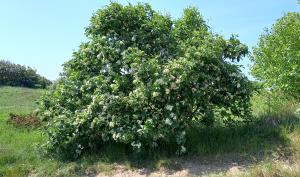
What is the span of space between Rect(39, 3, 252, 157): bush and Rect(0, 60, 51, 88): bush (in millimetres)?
38538

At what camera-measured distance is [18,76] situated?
47719 millimetres

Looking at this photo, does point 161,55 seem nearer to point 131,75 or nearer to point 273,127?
point 131,75

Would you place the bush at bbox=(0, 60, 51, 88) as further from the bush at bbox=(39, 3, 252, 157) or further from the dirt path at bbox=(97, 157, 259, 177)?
the dirt path at bbox=(97, 157, 259, 177)

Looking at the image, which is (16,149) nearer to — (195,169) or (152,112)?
(152,112)

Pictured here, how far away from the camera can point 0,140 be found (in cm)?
1148

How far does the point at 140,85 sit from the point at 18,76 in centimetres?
4176

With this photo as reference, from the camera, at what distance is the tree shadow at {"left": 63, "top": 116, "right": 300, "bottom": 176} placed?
8.21 m

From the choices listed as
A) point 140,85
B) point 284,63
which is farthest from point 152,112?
point 284,63

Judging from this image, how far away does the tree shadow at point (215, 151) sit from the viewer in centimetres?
821

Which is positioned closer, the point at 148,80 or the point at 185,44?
the point at 148,80

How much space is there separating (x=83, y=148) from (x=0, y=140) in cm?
328

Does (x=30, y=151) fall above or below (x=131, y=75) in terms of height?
below

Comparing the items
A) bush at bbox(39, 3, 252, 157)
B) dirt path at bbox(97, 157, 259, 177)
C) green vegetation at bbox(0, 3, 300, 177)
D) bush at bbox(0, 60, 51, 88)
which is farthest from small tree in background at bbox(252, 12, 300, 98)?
bush at bbox(0, 60, 51, 88)

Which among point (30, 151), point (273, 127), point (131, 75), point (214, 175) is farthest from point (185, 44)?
point (30, 151)
